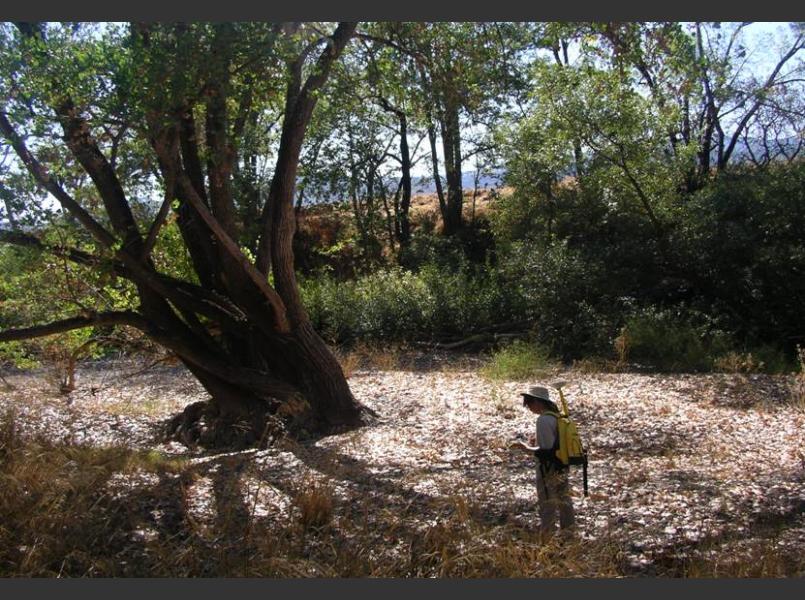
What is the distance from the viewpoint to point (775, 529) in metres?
5.49

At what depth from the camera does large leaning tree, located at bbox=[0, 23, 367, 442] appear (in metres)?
6.55

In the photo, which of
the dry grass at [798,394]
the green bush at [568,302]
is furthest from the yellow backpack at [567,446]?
the green bush at [568,302]

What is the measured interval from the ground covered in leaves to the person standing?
0.18 m

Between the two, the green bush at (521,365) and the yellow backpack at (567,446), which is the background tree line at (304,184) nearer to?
the green bush at (521,365)

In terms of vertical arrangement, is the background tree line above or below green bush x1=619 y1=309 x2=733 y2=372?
above

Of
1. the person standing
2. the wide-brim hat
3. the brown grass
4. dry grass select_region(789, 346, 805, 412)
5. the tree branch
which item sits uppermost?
the tree branch

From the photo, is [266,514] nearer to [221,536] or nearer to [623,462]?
[221,536]

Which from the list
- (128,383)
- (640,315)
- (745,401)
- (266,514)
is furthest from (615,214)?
(266,514)

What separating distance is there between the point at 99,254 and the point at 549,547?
555 centimetres

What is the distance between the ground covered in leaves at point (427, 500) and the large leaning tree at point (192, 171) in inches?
41.6

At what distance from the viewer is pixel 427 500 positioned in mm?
6055

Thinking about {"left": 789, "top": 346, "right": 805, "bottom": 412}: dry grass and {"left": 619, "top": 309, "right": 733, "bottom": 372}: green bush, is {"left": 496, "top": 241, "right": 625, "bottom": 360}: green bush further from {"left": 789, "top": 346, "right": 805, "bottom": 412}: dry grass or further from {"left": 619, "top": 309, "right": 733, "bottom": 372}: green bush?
{"left": 789, "top": 346, "right": 805, "bottom": 412}: dry grass

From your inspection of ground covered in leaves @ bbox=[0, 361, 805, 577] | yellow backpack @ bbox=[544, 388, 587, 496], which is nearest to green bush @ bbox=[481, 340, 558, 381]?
ground covered in leaves @ bbox=[0, 361, 805, 577]

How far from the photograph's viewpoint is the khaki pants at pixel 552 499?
→ 507 centimetres
